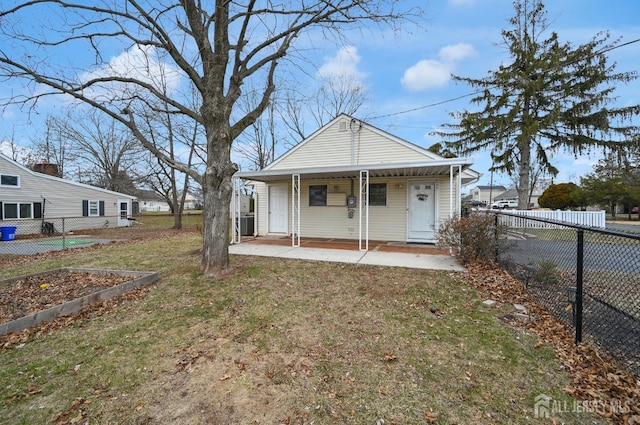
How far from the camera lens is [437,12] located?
18.7 feet

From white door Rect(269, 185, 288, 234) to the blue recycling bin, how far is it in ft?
41.8

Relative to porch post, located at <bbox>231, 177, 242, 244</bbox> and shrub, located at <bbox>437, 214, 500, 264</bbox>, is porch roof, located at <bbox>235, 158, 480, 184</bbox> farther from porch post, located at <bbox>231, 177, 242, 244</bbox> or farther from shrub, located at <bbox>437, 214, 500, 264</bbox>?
shrub, located at <bbox>437, 214, 500, 264</bbox>

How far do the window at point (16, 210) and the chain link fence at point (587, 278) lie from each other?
21.7m

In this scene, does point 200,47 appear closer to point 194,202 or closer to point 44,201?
point 44,201

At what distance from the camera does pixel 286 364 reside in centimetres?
279

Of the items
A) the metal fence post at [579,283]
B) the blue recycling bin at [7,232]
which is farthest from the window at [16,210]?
the metal fence post at [579,283]

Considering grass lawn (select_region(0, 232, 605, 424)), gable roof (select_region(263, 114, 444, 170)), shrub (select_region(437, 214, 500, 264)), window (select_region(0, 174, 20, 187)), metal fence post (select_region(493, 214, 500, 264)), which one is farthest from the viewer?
window (select_region(0, 174, 20, 187))

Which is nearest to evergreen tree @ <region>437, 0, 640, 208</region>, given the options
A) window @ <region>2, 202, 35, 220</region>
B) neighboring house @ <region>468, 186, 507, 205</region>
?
window @ <region>2, 202, 35, 220</region>

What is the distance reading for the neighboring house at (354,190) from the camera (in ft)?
31.9

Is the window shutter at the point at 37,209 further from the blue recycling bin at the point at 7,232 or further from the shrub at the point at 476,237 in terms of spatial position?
the shrub at the point at 476,237

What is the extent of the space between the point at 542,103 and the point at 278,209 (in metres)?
15.9

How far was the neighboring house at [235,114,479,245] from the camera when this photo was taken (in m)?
9.71

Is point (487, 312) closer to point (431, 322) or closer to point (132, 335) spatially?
point (431, 322)

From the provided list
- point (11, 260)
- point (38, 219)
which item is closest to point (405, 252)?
point (11, 260)
